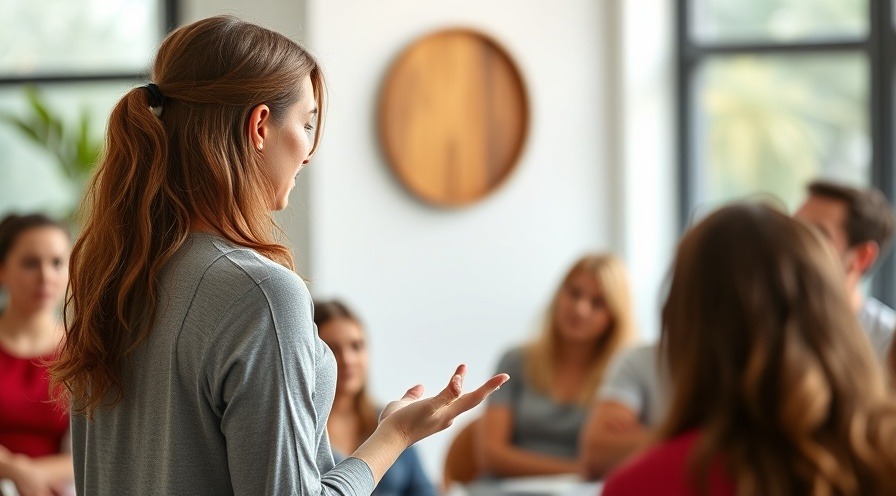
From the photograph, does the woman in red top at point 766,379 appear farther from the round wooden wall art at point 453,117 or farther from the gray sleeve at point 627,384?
the round wooden wall art at point 453,117

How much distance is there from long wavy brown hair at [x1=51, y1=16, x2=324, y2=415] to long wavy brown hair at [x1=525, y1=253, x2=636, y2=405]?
2.35m

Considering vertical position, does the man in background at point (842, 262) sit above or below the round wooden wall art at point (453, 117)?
below

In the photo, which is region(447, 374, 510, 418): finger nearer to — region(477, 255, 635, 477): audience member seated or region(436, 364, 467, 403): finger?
region(436, 364, 467, 403): finger

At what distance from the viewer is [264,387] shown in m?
1.32

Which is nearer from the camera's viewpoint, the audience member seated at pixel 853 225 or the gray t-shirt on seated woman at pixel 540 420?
the audience member seated at pixel 853 225

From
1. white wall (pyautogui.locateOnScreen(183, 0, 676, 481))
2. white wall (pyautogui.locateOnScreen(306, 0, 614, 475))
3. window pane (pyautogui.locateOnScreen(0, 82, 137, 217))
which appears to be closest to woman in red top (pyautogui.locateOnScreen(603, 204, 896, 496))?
white wall (pyautogui.locateOnScreen(183, 0, 676, 481))

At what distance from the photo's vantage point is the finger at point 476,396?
1460mm

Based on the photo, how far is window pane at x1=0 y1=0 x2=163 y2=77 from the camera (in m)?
4.55

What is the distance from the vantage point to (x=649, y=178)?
4617mm

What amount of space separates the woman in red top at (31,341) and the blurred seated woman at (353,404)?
2.43 feet

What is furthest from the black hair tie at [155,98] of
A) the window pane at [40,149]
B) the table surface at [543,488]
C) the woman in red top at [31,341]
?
the window pane at [40,149]

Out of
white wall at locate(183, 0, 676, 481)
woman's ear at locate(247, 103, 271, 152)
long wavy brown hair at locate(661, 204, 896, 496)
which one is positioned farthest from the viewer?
white wall at locate(183, 0, 676, 481)

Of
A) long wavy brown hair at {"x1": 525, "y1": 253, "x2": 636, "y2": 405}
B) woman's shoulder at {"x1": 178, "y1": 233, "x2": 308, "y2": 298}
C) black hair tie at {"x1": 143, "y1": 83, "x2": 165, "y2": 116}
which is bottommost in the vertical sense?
long wavy brown hair at {"x1": 525, "y1": 253, "x2": 636, "y2": 405}

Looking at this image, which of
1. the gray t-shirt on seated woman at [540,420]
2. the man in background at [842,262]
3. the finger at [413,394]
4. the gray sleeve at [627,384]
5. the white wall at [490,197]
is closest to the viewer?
the finger at [413,394]
